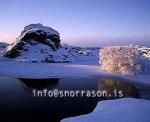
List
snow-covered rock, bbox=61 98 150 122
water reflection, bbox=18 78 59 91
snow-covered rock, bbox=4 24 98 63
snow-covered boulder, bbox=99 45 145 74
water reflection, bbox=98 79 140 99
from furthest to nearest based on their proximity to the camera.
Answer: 1. snow-covered rock, bbox=4 24 98 63
2. snow-covered boulder, bbox=99 45 145 74
3. water reflection, bbox=18 78 59 91
4. water reflection, bbox=98 79 140 99
5. snow-covered rock, bbox=61 98 150 122

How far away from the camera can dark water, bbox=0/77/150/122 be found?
16.4 metres

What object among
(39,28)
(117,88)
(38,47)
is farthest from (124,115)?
(39,28)

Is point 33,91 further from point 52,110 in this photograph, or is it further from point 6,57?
point 6,57

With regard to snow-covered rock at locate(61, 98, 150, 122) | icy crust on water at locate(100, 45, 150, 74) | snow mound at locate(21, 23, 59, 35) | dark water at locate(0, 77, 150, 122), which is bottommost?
dark water at locate(0, 77, 150, 122)

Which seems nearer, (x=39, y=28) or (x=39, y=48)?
(x=39, y=48)

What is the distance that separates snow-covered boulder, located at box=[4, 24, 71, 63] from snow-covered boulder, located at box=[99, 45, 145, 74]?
2041cm

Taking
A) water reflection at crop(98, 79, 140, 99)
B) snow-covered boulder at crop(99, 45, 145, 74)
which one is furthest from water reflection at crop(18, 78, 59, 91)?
snow-covered boulder at crop(99, 45, 145, 74)

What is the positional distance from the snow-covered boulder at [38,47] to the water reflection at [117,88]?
27.5m

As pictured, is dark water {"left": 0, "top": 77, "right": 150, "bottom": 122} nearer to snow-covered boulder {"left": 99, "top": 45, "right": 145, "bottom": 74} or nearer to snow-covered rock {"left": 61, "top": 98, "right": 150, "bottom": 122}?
snow-covered rock {"left": 61, "top": 98, "right": 150, "bottom": 122}

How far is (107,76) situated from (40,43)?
114 feet

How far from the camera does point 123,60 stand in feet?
112

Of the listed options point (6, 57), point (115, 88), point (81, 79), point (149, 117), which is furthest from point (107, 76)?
point (6, 57)

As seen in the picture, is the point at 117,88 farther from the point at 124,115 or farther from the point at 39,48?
the point at 39,48

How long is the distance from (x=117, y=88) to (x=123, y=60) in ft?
32.8
